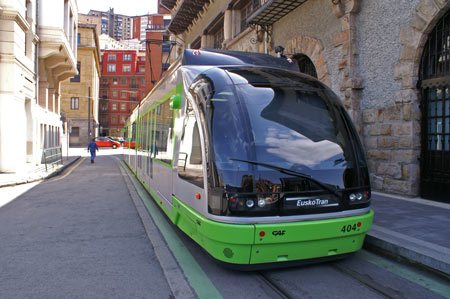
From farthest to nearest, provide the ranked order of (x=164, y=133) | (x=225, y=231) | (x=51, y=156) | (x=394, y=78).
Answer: (x=51, y=156), (x=394, y=78), (x=164, y=133), (x=225, y=231)

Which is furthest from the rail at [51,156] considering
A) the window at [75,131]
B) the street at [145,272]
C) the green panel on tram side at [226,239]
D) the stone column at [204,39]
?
the window at [75,131]

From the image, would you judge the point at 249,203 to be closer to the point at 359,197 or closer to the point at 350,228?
the point at 350,228

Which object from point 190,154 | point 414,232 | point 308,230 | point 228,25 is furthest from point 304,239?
point 228,25

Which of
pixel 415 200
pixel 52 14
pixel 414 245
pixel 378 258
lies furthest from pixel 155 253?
pixel 52 14

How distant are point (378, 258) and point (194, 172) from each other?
8.46 feet

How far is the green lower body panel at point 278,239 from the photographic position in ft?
12.1

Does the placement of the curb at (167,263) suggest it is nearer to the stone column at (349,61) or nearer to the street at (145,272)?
the street at (145,272)

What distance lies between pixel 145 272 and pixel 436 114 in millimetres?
6734

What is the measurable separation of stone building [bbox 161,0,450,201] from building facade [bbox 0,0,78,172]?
11437 millimetres

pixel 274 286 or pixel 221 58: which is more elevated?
pixel 221 58

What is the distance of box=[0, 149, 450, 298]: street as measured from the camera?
11.9ft

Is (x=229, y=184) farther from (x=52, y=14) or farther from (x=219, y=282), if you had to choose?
(x=52, y=14)

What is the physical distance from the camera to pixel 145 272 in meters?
4.16

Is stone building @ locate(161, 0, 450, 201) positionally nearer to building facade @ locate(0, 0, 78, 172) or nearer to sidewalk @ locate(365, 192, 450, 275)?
sidewalk @ locate(365, 192, 450, 275)
